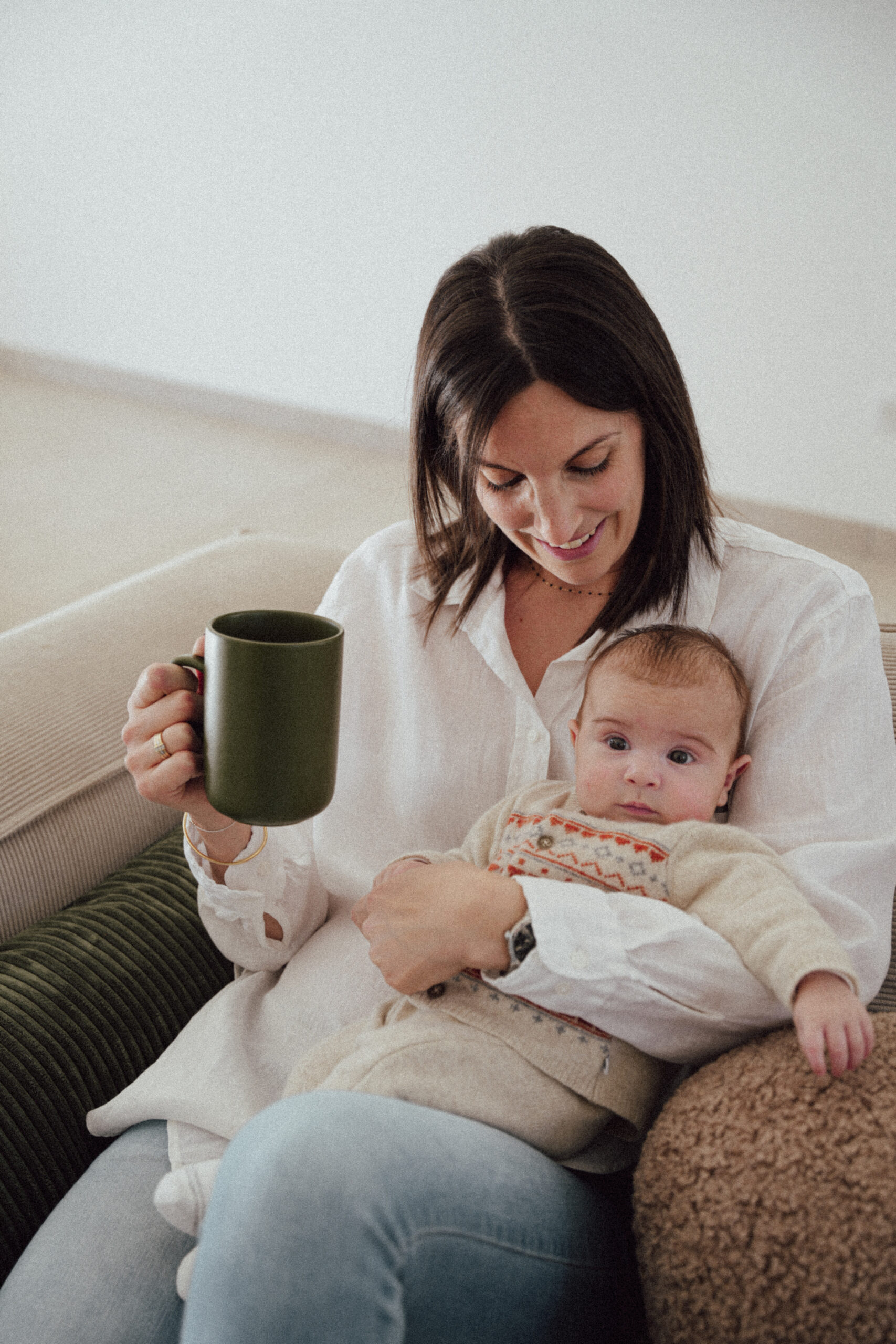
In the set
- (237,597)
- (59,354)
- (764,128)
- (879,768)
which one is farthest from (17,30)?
(879,768)

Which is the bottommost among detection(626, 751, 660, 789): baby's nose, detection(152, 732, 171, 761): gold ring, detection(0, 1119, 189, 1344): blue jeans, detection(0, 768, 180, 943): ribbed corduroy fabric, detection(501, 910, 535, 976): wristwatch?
detection(0, 1119, 189, 1344): blue jeans

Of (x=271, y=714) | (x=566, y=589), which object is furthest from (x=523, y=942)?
(x=566, y=589)

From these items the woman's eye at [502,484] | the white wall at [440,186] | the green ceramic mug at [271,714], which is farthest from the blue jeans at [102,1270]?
the white wall at [440,186]

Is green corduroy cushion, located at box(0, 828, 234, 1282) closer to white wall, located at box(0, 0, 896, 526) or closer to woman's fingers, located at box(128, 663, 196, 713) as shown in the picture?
woman's fingers, located at box(128, 663, 196, 713)

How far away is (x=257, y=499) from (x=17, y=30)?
3330 millimetres

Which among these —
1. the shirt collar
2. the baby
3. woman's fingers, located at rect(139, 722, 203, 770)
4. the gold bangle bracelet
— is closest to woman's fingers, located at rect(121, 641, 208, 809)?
woman's fingers, located at rect(139, 722, 203, 770)

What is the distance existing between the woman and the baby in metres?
0.04

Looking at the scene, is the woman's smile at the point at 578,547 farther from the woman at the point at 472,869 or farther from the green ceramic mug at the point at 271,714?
the green ceramic mug at the point at 271,714

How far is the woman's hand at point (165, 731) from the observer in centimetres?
103

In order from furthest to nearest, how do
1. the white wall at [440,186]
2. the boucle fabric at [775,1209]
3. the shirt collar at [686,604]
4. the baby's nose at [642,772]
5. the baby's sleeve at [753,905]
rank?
the white wall at [440,186]
the shirt collar at [686,604]
the baby's nose at [642,772]
the baby's sleeve at [753,905]
the boucle fabric at [775,1209]

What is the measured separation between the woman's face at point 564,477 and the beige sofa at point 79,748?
0.44 meters

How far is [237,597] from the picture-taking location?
178 cm

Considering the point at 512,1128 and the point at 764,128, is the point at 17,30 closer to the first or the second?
the point at 764,128

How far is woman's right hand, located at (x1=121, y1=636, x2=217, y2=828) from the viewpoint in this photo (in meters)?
1.03
